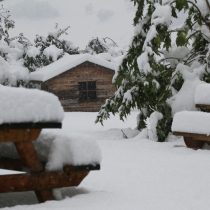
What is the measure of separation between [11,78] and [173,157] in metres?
24.8

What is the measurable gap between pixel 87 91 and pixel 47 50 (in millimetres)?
7429

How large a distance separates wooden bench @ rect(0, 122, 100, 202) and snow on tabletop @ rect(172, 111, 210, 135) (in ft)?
12.5

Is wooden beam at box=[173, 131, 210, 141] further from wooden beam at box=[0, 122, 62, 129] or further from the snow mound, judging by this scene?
wooden beam at box=[0, 122, 62, 129]

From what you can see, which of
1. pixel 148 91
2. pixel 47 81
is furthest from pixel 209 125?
pixel 47 81

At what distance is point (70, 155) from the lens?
5.06m

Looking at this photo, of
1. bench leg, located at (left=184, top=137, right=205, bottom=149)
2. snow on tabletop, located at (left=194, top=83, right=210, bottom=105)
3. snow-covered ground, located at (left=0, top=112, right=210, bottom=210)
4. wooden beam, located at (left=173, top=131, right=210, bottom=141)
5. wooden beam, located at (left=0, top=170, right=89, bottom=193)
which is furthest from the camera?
snow on tabletop, located at (left=194, top=83, right=210, bottom=105)

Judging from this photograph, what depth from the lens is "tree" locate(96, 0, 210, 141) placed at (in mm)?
10859

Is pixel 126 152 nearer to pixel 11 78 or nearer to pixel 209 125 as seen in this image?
pixel 209 125

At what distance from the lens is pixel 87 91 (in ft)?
105

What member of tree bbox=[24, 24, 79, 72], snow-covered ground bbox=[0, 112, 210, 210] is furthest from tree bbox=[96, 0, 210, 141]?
tree bbox=[24, 24, 79, 72]

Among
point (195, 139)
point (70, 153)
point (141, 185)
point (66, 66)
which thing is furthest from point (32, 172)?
point (66, 66)

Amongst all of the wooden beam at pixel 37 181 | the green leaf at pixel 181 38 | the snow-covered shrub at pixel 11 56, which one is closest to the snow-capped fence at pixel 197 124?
the green leaf at pixel 181 38

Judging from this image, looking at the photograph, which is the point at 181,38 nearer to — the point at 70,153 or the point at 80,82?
the point at 70,153

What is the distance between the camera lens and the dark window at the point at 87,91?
32.1 meters
